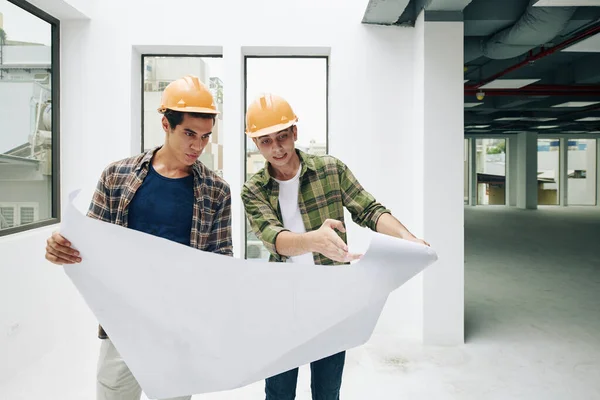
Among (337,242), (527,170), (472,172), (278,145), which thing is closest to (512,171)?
(527,170)

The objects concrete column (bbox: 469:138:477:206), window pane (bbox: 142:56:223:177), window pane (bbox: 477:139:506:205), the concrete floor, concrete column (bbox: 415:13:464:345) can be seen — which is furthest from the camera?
window pane (bbox: 477:139:506:205)

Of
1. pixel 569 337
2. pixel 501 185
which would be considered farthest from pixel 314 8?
pixel 501 185

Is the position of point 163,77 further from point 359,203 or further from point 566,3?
point 566,3

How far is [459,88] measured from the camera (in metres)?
3.19

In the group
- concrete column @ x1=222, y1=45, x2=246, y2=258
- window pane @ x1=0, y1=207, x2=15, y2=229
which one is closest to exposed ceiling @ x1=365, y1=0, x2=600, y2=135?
concrete column @ x1=222, y1=45, x2=246, y2=258

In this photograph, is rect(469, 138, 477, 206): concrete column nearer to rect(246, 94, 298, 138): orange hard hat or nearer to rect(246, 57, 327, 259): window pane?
rect(246, 57, 327, 259): window pane

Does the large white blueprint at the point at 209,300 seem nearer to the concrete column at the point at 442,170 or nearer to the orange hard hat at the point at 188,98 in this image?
the orange hard hat at the point at 188,98

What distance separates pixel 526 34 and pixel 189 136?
3.07 meters

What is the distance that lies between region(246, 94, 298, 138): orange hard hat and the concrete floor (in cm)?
185

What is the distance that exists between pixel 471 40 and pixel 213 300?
390 centimetres

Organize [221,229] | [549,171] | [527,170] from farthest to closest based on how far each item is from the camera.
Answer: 1. [549,171]
2. [527,170]
3. [221,229]

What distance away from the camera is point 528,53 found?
4.48 metres

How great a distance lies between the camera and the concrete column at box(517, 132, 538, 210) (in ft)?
43.5

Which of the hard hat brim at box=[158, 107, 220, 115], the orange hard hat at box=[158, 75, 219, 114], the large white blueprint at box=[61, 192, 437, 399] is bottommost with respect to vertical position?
the large white blueprint at box=[61, 192, 437, 399]
